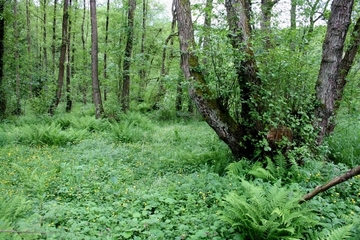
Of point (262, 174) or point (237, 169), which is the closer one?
point (262, 174)

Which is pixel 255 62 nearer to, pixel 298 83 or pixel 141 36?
pixel 298 83

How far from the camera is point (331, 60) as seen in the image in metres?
4.91

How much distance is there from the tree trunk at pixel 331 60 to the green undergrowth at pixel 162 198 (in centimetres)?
116

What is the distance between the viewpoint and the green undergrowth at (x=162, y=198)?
2895 millimetres

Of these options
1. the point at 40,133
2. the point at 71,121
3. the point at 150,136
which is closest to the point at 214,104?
the point at 150,136

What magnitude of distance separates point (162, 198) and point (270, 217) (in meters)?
1.58

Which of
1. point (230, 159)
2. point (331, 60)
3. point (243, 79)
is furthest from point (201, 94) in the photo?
point (331, 60)

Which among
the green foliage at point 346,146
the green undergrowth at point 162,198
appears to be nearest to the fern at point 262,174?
the green undergrowth at point 162,198

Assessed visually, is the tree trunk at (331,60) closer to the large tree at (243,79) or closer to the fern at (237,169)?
the large tree at (243,79)

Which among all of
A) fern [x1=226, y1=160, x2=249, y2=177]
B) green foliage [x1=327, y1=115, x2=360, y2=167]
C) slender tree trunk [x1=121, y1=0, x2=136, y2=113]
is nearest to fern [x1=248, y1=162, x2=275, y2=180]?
fern [x1=226, y1=160, x2=249, y2=177]

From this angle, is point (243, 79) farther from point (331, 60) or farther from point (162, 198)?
point (162, 198)

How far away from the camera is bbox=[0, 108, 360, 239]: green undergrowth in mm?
2895

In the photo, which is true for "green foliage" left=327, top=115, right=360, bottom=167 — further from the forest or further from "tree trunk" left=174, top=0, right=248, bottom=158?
"tree trunk" left=174, top=0, right=248, bottom=158

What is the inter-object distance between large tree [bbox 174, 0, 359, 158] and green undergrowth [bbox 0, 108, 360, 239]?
25.8 inches
